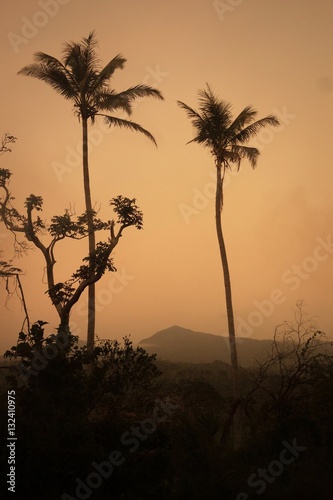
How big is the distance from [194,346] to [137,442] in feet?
281

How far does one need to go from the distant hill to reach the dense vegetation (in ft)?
165

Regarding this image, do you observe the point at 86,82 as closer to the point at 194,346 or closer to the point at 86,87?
the point at 86,87

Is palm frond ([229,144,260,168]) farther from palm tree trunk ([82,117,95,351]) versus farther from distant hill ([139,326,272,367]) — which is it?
distant hill ([139,326,272,367])

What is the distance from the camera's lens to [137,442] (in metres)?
8.35

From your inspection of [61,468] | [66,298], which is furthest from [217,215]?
[61,468]

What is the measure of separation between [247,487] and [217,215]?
1394cm

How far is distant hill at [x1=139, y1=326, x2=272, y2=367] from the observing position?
2778 inches

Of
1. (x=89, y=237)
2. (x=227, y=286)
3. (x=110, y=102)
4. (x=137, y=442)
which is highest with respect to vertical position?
(x=110, y=102)

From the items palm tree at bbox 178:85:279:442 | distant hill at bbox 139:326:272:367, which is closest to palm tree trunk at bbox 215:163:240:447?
palm tree at bbox 178:85:279:442

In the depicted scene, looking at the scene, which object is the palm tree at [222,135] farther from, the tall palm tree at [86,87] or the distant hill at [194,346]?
the distant hill at [194,346]

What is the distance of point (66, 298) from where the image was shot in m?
15.8

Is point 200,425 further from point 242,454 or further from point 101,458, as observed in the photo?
point 101,458

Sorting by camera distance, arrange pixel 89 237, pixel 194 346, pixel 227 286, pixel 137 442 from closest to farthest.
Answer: pixel 137 442 < pixel 89 237 < pixel 227 286 < pixel 194 346

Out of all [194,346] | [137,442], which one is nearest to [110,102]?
[137,442]
